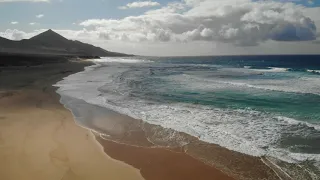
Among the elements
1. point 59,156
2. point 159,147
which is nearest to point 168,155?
point 159,147

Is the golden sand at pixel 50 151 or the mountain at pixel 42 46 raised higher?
the mountain at pixel 42 46

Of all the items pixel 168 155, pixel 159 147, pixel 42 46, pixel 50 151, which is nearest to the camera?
pixel 50 151

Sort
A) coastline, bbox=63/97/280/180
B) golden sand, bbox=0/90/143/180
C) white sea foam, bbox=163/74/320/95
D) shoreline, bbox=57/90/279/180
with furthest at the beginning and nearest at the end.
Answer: white sea foam, bbox=163/74/320/95, shoreline, bbox=57/90/279/180, coastline, bbox=63/97/280/180, golden sand, bbox=0/90/143/180

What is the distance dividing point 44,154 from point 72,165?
4.08ft

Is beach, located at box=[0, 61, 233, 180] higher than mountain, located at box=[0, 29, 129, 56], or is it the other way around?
mountain, located at box=[0, 29, 129, 56]

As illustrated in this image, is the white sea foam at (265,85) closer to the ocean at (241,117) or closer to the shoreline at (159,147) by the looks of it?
the ocean at (241,117)

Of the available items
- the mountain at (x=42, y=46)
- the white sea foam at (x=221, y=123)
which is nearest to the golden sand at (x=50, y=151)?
the white sea foam at (x=221, y=123)

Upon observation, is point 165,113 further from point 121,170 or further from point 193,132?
point 121,170

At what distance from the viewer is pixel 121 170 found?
6.76m

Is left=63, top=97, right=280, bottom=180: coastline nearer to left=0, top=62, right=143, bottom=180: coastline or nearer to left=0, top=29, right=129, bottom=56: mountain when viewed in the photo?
left=0, top=62, right=143, bottom=180: coastline

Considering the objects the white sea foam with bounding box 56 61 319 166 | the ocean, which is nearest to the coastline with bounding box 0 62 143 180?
the ocean

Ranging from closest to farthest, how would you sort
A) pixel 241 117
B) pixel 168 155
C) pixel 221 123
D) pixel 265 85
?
pixel 168 155
pixel 221 123
pixel 241 117
pixel 265 85

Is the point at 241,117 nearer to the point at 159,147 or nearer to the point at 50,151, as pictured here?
the point at 159,147

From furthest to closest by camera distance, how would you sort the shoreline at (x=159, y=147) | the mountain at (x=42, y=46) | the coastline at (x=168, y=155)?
the mountain at (x=42, y=46), the shoreline at (x=159, y=147), the coastline at (x=168, y=155)
